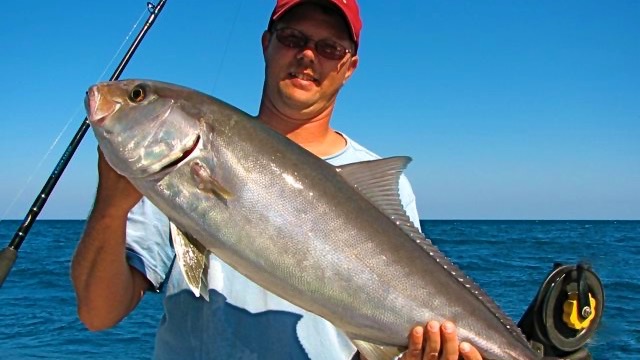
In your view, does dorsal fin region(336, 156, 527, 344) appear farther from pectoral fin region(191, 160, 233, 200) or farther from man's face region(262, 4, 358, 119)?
man's face region(262, 4, 358, 119)

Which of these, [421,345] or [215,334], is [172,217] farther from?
[421,345]

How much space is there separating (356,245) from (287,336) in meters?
0.63

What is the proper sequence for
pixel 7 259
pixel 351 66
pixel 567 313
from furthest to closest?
pixel 567 313
pixel 7 259
pixel 351 66

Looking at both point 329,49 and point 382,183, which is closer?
point 382,183

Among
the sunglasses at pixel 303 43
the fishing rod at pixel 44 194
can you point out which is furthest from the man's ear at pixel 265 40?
the fishing rod at pixel 44 194

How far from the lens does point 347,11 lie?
Answer: 11.0 ft

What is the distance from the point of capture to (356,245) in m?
2.65

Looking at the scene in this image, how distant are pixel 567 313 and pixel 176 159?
3.02 meters

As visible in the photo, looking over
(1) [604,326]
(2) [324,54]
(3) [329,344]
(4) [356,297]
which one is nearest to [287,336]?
(3) [329,344]

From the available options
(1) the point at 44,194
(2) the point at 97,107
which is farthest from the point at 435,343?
(1) the point at 44,194

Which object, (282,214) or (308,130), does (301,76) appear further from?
(282,214)

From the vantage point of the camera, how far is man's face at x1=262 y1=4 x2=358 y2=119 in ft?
10.9

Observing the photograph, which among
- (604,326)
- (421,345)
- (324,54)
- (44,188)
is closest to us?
(421,345)

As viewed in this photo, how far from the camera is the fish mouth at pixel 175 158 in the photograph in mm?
2504
